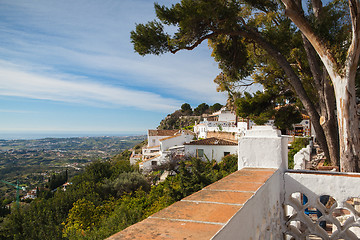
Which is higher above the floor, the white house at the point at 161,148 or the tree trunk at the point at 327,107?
the tree trunk at the point at 327,107

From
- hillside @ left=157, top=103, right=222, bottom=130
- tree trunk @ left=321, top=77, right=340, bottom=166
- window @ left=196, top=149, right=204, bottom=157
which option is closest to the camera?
tree trunk @ left=321, top=77, right=340, bottom=166

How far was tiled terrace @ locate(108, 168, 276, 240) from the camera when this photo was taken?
0.90 m

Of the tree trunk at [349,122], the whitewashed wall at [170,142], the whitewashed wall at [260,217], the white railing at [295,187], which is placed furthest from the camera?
the whitewashed wall at [170,142]

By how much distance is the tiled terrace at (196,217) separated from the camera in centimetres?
90

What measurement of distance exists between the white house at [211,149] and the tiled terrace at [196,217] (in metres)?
A: 24.2

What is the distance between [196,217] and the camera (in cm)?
109

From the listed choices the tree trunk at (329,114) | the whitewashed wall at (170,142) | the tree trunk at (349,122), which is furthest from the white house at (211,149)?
the tree trunk at (349,122)

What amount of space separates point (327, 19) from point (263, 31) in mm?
2572

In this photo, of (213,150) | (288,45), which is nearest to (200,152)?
(213,150)

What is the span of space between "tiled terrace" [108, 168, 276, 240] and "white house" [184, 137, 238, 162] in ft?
79.4

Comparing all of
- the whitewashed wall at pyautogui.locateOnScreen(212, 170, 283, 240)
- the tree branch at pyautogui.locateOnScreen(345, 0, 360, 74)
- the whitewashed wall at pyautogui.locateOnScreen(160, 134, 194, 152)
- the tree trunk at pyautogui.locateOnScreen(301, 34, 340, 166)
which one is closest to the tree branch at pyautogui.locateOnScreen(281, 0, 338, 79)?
the tree branch at pyautogui.locateOnScreen(345, 0, 360, 74)

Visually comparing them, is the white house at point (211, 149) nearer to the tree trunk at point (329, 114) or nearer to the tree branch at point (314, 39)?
the tree trunk at point (329, 114)

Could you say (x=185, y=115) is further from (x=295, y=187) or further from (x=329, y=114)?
(x=295, y=187)

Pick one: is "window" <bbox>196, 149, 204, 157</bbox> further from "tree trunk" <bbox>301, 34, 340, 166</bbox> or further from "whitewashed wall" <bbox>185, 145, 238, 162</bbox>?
"tree trunk" <bbox>301, 34, 340, 166</bbox>
